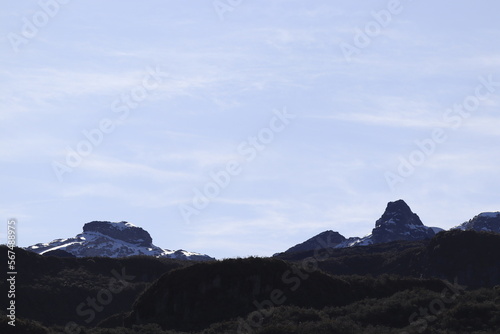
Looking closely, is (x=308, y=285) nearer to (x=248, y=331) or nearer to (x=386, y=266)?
(x=248, y=331)

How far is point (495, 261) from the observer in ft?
380

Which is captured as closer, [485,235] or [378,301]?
[378,301]

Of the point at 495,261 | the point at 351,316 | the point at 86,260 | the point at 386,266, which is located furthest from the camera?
the point at 386,266

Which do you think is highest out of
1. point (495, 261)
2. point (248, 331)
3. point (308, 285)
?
point (495, 261)

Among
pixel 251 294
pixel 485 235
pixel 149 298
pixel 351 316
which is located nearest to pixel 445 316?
pixel 351 316

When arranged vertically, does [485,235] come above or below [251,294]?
above

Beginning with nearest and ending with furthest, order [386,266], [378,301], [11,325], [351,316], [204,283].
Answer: [11,325]
[351,316]
[378,301]
[204,283]
[386,266]

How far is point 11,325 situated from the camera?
47344mm

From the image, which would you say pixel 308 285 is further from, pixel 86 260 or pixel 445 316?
pixel 86 260

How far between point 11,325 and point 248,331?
13.8 metres

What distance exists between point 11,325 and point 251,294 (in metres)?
18.9

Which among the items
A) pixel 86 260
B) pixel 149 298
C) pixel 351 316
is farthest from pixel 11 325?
pixel 86 260

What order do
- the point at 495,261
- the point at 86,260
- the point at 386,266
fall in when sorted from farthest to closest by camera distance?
the point at 386,266 → the point at 495,261 → the point at 86,260

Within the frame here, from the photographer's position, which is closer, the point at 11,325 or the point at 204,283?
the point at 11,325
